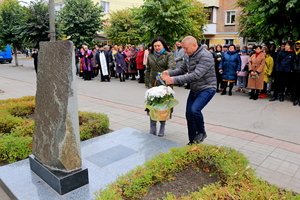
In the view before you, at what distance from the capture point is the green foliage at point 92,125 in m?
5.29

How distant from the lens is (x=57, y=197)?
330cm

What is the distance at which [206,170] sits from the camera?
3672 millimetres

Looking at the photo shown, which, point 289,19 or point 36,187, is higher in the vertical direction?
point 289,19

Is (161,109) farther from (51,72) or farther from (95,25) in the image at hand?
(95,25)

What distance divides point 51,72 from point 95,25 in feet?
62.7

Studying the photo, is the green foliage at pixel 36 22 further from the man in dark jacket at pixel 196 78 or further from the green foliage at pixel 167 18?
the man in dark jacket at pixel 196 78

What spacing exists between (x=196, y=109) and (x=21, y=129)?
3111mm

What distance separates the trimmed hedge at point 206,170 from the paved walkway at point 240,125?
838 millimetres

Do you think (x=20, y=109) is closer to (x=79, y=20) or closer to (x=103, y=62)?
(x=103, y=62)

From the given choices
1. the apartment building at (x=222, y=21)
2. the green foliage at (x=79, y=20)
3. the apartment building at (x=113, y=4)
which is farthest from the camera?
the apartment building at (x=113, y=4)

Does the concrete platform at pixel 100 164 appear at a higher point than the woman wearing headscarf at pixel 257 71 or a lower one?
lower

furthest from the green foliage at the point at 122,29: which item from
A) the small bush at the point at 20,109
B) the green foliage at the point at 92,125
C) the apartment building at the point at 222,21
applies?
the green foliage at the point at 92,125

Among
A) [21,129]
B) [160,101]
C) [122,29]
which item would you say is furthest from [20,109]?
[122,29]

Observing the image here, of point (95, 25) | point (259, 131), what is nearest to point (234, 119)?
point (259, 131)
